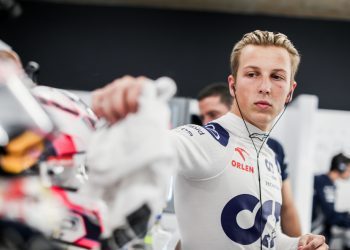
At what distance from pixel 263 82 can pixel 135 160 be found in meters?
0.56

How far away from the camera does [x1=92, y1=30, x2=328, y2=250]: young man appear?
0.96 metres

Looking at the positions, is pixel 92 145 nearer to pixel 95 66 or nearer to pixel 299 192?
pixel 299 192

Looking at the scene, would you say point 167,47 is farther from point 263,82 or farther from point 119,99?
point 119,99

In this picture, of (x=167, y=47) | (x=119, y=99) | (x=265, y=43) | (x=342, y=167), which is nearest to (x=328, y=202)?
(x=342, y=167)

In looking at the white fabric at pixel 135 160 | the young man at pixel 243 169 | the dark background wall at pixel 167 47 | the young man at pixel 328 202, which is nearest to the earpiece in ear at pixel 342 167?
the young man at pixel 328 202

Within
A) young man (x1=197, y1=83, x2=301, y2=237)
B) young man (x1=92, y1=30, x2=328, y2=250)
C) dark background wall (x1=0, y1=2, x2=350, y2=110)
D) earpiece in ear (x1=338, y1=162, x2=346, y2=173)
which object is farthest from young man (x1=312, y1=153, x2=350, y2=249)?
young man (x1=92, y1=30, x2=328, y2=250)

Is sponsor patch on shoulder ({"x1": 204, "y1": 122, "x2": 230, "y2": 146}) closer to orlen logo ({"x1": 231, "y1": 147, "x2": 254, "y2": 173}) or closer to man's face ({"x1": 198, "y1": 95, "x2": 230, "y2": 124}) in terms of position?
orlen logo ({"x1": 231, "y1": 147, "x2": 254, "y2": 173})

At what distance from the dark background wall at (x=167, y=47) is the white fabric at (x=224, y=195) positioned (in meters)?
3.40

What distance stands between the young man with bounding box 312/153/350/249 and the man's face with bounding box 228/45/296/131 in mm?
2728

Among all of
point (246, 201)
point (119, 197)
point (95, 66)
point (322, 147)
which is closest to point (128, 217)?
point (119, 197)

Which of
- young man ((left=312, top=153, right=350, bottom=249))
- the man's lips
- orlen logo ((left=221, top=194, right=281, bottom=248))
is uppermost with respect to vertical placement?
the man's lips

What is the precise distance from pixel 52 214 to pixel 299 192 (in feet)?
8.88

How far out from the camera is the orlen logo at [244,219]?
0.99 m

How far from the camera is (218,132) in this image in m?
1.03
